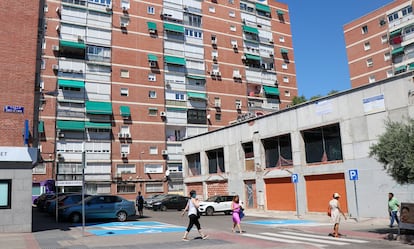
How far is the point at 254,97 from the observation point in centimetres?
6009

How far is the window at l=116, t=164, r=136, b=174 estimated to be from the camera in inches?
1847

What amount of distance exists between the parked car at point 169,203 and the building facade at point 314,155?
240 cm

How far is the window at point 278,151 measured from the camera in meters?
27.7

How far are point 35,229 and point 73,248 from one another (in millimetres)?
7149

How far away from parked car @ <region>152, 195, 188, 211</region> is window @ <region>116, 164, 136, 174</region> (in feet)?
42.5

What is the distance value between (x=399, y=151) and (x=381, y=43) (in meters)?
50.3

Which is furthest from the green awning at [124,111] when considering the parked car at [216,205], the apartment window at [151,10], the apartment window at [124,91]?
the parked car at [216,205]

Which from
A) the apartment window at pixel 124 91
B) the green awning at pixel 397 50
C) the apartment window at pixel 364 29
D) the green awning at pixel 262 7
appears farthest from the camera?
the green awning at pixel 262 7

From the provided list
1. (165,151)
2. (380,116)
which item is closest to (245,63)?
(165,151)

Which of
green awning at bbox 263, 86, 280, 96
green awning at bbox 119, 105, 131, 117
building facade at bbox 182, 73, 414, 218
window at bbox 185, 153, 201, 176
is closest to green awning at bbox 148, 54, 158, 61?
green awning at bbox 119, 105, 131, 117

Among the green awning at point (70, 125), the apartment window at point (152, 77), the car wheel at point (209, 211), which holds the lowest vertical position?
the car wheel at point (209, 211)

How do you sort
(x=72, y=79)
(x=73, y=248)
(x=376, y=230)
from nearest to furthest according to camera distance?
1. (x=73, y=248)
2. (x=376, y=230)
3. (x=72, y=79)

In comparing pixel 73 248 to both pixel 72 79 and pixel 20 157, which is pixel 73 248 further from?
pixel 72 79

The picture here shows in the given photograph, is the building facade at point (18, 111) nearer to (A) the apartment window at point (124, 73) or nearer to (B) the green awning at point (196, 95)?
(A) the apartment window at point (124, 73)
